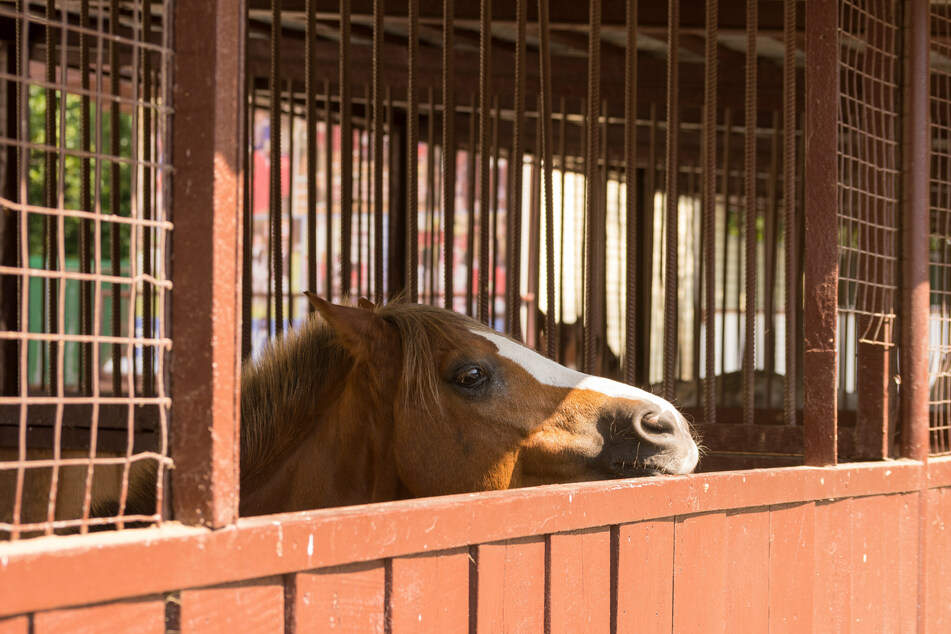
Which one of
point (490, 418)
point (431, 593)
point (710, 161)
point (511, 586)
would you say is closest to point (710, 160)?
point (710, 161)

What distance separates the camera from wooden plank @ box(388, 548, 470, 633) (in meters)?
1.38

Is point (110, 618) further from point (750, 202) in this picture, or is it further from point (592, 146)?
point (750, 202)

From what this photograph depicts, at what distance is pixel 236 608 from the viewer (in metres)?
1.18

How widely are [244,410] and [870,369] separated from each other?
1.74m

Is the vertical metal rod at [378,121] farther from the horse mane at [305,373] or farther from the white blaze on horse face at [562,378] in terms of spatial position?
the white blaze on horse face at [562,378]

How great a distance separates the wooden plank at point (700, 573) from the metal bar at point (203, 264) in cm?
109

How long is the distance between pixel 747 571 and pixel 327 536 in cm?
121

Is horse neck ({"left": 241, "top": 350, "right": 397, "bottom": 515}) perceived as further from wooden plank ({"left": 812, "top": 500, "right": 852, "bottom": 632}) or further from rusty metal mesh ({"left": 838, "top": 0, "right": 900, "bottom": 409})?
rusty metal mesh ({"left": 838, "top": 0, "right": 900, "bottom": 409})

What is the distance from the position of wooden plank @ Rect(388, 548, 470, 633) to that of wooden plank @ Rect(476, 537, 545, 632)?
3 cm

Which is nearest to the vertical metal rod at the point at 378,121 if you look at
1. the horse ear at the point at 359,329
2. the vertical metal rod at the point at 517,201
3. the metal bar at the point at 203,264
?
the vertical metal rod at the point at 517,201

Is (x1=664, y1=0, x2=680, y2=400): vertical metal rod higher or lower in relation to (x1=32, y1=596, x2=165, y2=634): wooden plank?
higher

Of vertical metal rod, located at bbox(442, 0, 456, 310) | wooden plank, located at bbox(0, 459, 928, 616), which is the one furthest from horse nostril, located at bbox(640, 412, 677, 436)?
vertical metal rod, located at bbox(442, 0, 456, 310)

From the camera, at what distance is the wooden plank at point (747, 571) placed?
204cm

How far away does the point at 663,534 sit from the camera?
1867 mm
